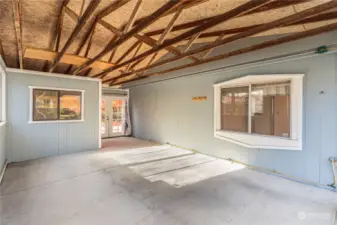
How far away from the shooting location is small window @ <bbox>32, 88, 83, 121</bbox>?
528 cm

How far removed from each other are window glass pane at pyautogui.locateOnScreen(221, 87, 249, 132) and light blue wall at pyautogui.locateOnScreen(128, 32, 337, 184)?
1.21ft

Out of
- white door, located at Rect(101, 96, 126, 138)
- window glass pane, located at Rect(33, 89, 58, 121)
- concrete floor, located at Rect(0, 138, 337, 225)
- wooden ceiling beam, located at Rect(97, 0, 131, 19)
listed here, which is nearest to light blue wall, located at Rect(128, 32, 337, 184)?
concrete floor, located at Rect(0, 138, 337, 225)

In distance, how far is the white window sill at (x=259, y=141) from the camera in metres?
3.68

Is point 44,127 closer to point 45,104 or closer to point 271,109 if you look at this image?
point 45,104

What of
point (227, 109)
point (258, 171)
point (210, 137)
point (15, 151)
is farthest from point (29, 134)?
point (258, 171)

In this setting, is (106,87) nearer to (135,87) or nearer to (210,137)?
(135,87)

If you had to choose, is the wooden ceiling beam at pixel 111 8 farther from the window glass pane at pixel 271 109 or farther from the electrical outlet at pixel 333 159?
the electrical outlet at pixel 333 159

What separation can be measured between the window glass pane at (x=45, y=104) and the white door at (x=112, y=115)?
322 centimetres

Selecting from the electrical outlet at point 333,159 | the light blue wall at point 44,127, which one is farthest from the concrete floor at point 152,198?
the light blue wall at point 44,127

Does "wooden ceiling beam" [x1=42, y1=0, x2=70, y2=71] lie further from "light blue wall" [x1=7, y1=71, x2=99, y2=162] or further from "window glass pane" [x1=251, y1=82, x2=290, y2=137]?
"window glass pane" [x1=251, y1=82, x2=290, y2=137]

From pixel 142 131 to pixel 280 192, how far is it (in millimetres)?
6310

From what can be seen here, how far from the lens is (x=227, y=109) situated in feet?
16.5

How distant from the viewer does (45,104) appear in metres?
5.43

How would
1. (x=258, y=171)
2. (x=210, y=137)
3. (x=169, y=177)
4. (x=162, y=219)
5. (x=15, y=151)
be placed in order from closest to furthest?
(x=162, y=219), (x=169, y=177), (x=258, y=171), (x=15, y=151), (x=210, y=137)
